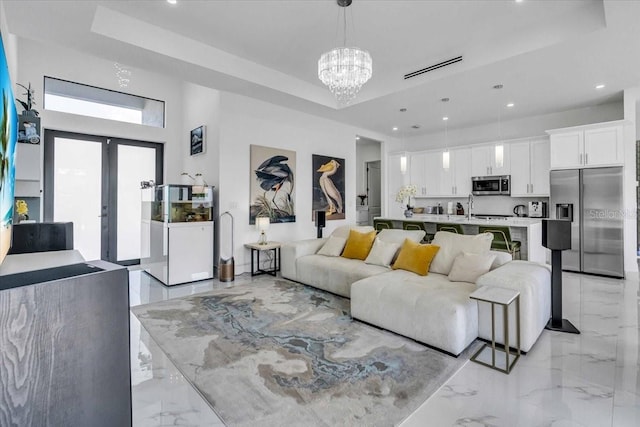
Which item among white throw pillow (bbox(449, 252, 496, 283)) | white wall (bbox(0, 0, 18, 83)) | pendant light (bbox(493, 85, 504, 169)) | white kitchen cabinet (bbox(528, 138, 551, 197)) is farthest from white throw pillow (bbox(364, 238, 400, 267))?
white kitchen cabinet (bbox(528, 138, 551, 197))

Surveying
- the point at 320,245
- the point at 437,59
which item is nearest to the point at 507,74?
the point at 437,59

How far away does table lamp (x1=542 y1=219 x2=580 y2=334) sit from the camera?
3012mm

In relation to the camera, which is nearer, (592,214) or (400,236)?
(400,236)

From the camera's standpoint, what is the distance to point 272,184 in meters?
5.72

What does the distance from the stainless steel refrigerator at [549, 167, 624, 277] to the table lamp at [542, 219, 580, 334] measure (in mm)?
2843

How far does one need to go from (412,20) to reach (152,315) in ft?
14.1

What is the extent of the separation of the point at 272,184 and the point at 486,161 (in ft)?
15.4

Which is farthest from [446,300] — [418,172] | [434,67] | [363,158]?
[363,158]

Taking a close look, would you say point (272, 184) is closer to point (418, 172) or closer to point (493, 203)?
point (418, 172)

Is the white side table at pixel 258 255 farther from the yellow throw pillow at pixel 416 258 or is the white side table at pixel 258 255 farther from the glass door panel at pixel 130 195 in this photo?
the glass door panel at pixel 130 195

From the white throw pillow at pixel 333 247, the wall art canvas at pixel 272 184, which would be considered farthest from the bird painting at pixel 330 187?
the white throw pillow at pixel 333 247

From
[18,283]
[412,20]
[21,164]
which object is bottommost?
[18,283]

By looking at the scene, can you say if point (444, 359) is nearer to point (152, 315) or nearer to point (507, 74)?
point (152, 315)

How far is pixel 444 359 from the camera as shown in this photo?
2.49 metres
